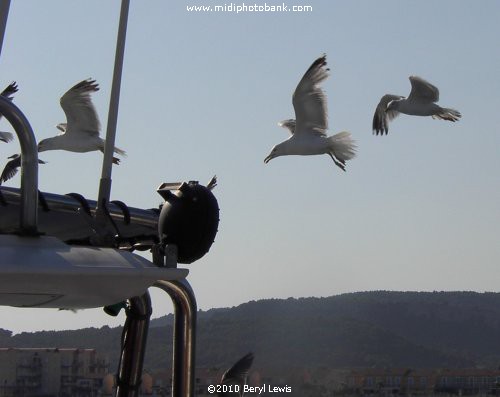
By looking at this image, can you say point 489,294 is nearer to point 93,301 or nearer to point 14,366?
point 14,366

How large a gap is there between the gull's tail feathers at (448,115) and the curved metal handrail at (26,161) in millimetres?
6353

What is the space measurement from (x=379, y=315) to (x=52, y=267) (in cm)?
2465

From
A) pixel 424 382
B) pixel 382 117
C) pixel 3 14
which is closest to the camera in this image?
pixel 3 14

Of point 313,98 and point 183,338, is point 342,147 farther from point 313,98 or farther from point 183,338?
point 183,338

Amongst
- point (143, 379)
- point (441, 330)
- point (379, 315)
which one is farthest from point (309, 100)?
point (441, 330)

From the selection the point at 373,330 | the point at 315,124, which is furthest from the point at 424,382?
the point at 315,124

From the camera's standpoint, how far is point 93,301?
3.29ft

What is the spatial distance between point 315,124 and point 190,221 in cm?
557

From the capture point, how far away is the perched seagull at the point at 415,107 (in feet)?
22.9

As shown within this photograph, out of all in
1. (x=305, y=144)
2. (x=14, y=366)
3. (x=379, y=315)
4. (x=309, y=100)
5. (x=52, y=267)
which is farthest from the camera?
(x=379, y=315)

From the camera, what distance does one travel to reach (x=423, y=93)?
6.90 metres

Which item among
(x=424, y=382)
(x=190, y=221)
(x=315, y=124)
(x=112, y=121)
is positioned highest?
(x=315, y=124)

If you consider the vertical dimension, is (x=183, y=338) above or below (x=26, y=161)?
below

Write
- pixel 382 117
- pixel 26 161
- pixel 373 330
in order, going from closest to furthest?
1. pixel 26 161
2. pixel 382 117
3. pixel 373 330
